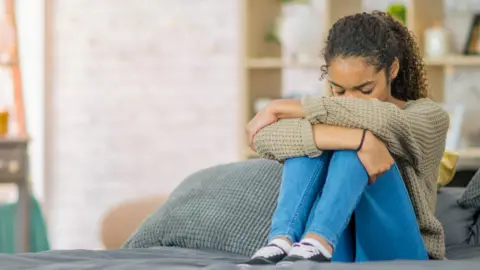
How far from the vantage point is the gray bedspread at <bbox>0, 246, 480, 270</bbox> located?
167cm

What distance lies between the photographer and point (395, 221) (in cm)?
195

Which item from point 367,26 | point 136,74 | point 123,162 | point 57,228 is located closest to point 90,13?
point 136,74

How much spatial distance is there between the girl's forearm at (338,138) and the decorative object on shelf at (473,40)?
6.55 feet

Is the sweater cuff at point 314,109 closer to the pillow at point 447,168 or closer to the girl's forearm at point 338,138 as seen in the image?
the girl's forearm at point 338,138

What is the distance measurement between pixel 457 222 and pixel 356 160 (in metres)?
0.66

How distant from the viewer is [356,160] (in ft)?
6.07

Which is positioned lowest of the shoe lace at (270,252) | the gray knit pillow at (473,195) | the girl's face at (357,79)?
the gray knit pillow at (473,195)

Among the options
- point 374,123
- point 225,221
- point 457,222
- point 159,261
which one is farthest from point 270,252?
point 457,222

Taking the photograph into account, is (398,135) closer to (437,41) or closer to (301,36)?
(437,41)

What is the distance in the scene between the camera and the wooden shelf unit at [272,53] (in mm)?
3709

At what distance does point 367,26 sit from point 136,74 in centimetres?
A: 277

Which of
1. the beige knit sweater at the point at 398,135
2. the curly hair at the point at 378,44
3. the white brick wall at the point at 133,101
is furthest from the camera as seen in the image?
the white brick wall at the point at 133,101

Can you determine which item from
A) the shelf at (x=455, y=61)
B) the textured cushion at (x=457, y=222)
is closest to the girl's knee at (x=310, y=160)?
the textured cushion at (x=457, y=222)

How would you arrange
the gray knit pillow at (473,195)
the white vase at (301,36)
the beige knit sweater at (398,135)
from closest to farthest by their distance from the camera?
1. the beige knit sweater at (398,135)
2. the gray knit pillow at (473,195)
3. the white vase at (301,36)
